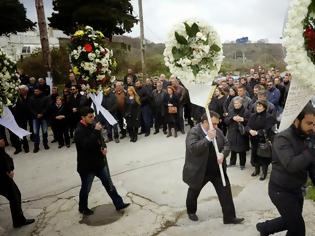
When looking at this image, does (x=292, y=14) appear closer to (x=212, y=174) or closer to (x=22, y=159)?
(x=212, y=174)

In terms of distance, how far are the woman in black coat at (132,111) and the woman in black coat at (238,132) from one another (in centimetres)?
441

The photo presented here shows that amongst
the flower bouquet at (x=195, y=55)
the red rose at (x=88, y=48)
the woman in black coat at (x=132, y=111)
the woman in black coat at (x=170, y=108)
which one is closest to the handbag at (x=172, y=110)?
the woman in black coat at (x=170, y=108)

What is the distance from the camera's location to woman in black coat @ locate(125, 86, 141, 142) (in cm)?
1310

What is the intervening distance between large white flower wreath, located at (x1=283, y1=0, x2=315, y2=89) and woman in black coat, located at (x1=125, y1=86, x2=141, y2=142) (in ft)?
32.5

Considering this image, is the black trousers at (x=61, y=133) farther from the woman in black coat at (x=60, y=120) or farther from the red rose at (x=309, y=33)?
the red rose at (x=309, y=33)

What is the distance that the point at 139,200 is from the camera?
7.95 metres

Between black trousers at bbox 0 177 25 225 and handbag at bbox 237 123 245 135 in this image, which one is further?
handbag at bbox 237 123 245 135

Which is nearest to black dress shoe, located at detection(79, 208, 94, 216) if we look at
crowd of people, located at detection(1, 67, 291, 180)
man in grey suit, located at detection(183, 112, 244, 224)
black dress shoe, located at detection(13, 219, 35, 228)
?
black dress shoe, located at detection(13, 219, 35, 228)

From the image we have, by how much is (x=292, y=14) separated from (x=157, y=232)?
440 cm

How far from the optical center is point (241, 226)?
6.33 meters

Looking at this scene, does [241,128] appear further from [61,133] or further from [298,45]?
[61,133]

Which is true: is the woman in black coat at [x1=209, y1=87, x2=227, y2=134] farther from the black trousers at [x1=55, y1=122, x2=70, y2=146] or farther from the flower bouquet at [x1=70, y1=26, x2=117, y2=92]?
the black trousers at [x1=55, y1=122, x2=70, y2=146]

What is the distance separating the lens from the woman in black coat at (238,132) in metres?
9.22

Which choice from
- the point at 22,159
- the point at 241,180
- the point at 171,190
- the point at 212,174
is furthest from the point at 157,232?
the point at 22,159
